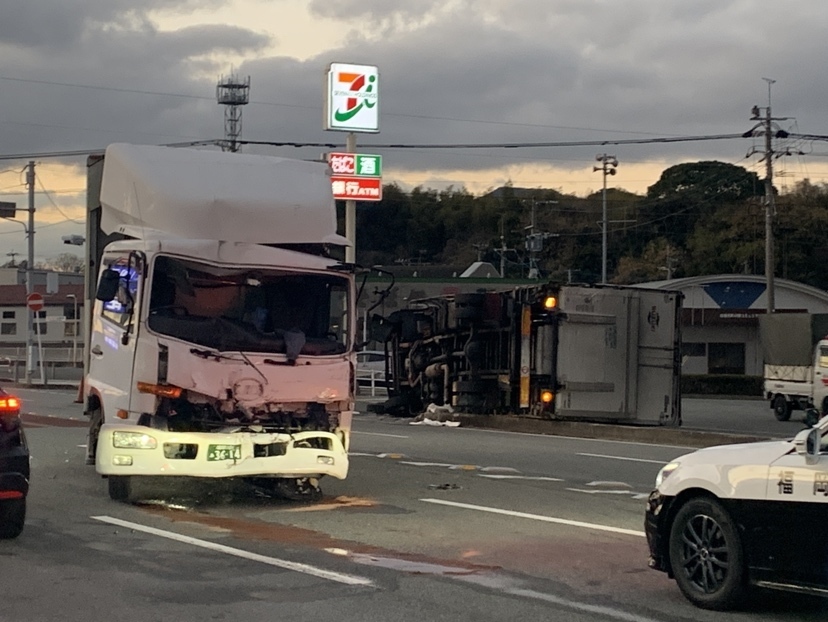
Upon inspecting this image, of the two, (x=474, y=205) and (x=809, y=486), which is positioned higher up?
(x=474, y=205)

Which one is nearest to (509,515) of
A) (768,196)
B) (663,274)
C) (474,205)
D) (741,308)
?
(768,196)

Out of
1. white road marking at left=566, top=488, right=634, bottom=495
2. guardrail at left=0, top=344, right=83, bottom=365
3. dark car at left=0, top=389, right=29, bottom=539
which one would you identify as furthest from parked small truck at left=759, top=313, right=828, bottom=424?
guardrail at left=0, top=344, right=83, bottom=365

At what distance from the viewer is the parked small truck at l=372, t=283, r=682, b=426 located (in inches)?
855

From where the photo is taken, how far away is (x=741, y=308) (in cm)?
5503

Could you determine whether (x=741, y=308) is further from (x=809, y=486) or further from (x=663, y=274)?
(x=809, y=486)

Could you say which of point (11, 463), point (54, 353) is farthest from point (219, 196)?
point (54, 353)

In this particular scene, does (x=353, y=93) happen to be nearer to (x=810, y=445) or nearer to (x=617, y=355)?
(x=617, y=355)

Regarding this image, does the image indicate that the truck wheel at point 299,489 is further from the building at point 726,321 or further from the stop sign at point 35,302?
the building at point 726,321

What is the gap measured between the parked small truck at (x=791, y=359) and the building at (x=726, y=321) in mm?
20965

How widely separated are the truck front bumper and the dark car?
155 cm

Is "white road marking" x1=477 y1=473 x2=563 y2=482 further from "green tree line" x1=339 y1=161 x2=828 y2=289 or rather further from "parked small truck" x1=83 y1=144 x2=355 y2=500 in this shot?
"green tree line" x1=339 y1=161 x2=828 y2=289

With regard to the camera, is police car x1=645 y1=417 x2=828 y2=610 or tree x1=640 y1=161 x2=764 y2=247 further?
tree x1=640 y1=161 x2=764 y2=247

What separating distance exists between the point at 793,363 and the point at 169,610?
27.0 meters

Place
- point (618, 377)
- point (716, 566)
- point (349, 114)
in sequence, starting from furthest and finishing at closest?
point (349, 114), point (618, 377), point (716, 566)
